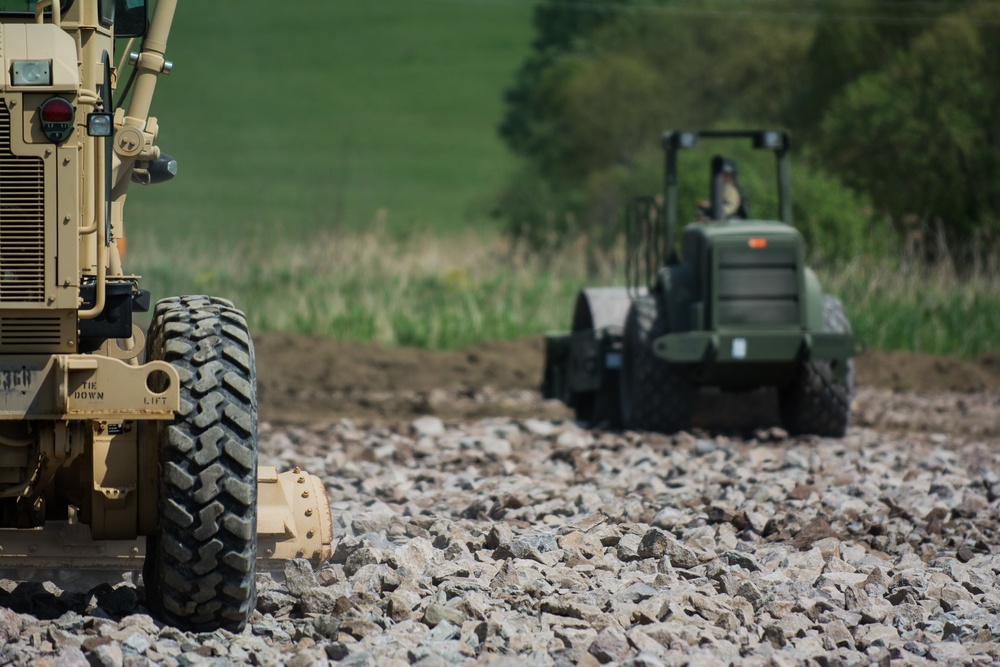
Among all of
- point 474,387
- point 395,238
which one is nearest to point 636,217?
point 474,387

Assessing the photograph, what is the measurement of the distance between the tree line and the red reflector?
1600 cm

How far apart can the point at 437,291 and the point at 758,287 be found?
965 cm

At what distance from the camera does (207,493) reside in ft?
16.3

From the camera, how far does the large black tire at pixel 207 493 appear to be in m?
4.97

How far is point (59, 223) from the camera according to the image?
486 cm

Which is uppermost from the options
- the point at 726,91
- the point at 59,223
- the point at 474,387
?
the point at 726,91

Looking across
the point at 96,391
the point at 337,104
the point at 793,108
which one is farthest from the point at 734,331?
the point at 337,104

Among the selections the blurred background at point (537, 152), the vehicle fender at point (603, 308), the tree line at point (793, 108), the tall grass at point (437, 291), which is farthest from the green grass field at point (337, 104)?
the vehicle fender at point (603, 308)

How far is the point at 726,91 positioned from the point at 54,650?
129ft

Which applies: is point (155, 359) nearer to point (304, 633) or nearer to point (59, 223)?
point (59, 223)

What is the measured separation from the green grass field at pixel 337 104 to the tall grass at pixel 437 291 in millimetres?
32161

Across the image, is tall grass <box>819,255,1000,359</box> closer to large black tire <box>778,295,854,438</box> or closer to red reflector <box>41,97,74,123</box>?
large black tire <box>778,295,854,438</box>

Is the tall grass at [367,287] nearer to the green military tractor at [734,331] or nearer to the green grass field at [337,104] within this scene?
the green military tractor at [734,331]

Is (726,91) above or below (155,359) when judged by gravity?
above
